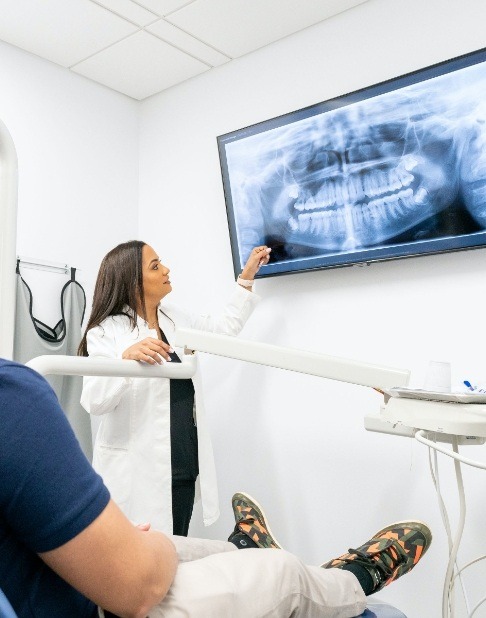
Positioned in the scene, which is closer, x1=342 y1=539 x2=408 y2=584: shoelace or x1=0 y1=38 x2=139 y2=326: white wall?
x1=342 y1=539 x2=408 y2=584: shoelace

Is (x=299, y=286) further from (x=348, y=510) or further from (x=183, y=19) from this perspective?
(x=183, y=19)

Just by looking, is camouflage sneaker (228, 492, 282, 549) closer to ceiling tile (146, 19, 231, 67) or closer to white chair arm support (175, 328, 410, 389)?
white chair arm support (175, 328, 410, 389)

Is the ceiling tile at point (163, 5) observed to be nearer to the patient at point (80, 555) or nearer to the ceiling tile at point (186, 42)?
the ceiling tile at point (186, 42)

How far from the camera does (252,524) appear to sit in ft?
5.71

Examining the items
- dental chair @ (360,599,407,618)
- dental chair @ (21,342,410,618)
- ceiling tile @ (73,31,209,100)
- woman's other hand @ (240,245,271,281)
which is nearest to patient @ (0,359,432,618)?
dental chair @ (360,599,407,618)

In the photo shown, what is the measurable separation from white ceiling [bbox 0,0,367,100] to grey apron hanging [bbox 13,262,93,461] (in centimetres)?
89

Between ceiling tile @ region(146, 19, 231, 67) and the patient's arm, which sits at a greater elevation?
ceiling tile @ region(146, 19, 231, 67)

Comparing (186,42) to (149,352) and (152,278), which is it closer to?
(152,278)

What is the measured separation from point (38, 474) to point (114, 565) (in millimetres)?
141

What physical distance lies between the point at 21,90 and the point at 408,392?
198 cm

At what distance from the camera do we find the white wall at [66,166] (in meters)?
2.49

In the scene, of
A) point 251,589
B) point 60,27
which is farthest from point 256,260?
point 251,589

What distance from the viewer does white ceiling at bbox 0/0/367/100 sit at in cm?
226

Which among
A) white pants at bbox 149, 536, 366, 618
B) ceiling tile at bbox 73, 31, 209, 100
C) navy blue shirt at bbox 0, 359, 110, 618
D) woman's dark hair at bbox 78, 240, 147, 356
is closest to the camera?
navy blue shirt at bbox 0, 359, 110, 618
